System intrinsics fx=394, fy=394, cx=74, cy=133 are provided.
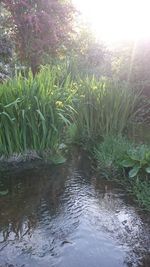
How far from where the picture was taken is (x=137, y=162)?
4332 millimetres

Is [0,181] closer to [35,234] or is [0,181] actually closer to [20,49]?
[35,234]

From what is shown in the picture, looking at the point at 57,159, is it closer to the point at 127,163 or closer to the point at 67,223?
the point at 127,163

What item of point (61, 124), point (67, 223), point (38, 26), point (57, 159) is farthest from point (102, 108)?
point (38, 26)

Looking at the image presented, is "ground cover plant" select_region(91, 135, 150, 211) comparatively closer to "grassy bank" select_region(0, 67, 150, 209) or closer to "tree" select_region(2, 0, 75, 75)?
"grassy bank" select_region(0, 67, 150, 209)

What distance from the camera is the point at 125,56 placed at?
7.14m

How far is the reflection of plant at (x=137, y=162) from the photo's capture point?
420 centimetres

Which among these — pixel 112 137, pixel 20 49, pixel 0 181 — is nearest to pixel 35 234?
pixel 0 181

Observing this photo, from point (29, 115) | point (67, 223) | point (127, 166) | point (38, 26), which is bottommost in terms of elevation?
point (67, 223)

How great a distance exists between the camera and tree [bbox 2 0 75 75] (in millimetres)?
8914

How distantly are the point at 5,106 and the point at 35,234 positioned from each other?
1590 millimetres

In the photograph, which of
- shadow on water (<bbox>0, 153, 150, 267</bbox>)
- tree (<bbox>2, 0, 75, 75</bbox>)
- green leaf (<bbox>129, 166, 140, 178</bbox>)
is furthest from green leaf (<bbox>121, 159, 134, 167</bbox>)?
tree (<bbox>2, 0, 75, 75</bbox>)

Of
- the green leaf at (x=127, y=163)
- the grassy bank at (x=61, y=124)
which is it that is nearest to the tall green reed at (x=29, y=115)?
the grassy bank at (x=61, y=124)

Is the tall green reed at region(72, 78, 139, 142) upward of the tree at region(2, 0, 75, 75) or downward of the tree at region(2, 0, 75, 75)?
downward

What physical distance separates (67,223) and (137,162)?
47.0 inches
